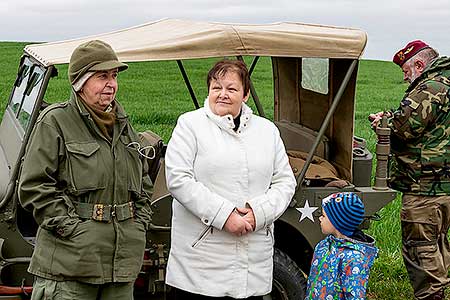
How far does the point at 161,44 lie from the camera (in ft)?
15.5

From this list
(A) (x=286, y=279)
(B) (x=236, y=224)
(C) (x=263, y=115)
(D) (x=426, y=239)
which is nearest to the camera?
(B) (x=236, y=224)

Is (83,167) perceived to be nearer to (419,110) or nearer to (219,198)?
(219,198)

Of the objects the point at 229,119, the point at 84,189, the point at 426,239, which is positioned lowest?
the point at 426,239

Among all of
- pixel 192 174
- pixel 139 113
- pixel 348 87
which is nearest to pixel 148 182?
pixel 192 174

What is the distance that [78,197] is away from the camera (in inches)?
154

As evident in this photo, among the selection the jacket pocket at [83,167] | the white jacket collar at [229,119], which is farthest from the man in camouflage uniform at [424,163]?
the jacket pocket at [83,167]

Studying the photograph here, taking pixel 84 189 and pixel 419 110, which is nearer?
pixel 84 189

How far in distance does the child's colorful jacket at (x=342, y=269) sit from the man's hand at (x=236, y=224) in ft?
1.28

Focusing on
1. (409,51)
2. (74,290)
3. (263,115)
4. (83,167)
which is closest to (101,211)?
(83,167)

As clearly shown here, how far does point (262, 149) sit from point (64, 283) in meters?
1.18

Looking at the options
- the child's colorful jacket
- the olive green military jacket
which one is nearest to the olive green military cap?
the olive green military jacket

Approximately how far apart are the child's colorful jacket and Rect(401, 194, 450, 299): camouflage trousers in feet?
5.24

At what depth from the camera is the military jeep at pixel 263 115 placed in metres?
4.73

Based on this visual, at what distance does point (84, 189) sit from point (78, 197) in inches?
2.6
